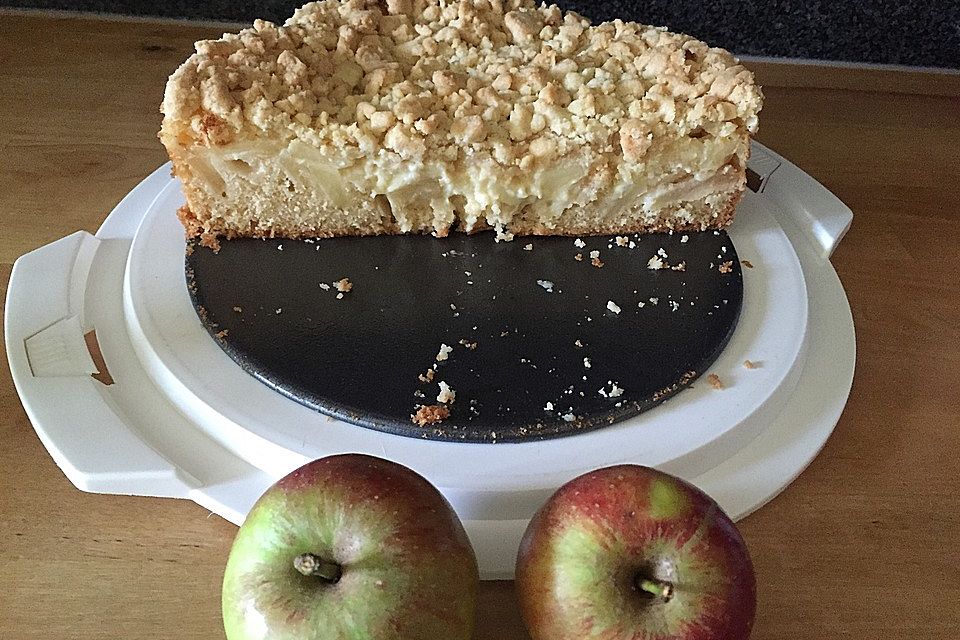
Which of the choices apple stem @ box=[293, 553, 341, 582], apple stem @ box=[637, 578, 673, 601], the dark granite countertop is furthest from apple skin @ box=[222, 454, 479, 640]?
the dark granite countertop

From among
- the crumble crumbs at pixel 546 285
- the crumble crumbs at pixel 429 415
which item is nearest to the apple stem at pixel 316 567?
the crumble crumbs at pixel 429 415

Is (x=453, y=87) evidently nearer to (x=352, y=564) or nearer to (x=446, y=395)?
(x=446, y=395)

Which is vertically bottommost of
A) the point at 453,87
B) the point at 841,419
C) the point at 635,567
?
the point at 841,419

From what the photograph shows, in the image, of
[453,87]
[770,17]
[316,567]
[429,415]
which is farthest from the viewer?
[770,17]

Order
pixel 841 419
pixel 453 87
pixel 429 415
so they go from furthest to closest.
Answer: pixel 453 87 < pixel 841 419 < pixel 429 415

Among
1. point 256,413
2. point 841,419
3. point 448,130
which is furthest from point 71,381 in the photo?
point 841,419

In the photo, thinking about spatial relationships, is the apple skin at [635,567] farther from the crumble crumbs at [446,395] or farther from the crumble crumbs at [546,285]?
the crumble crumbs at [546,285]

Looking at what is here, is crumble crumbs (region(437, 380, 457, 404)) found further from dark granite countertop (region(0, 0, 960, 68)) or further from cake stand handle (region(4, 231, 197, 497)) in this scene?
dark granite countertop (region(0, 0, 960, 68))
